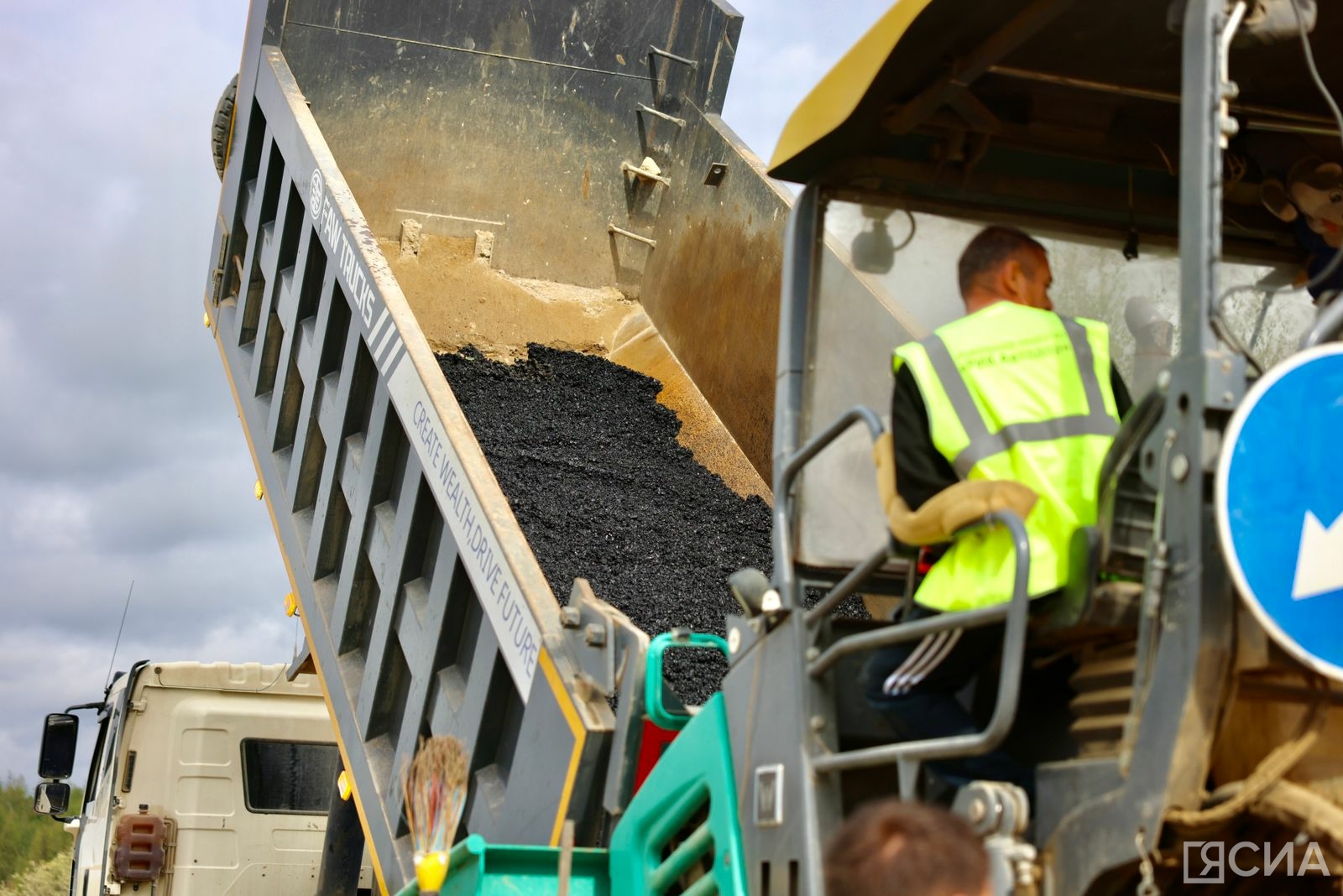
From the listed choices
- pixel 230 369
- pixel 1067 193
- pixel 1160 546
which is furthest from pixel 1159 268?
pixel 230 369

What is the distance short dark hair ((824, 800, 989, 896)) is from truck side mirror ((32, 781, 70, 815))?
5.45 meters

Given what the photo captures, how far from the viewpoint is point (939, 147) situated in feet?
8.94

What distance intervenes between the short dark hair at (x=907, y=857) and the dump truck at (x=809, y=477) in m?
0.57

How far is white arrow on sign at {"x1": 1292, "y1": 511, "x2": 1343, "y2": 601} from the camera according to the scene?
163 centimetres

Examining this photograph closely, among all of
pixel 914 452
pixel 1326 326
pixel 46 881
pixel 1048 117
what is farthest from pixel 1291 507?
pixel 46 881

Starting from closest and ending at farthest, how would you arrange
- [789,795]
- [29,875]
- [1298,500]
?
[1298,500] < [789,795] < [29,875]

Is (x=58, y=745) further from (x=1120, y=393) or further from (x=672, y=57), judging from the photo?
(x=1120, y=393)

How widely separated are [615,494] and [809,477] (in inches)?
84.3

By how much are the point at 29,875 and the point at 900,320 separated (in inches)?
308

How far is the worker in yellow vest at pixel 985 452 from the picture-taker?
6.75 feet

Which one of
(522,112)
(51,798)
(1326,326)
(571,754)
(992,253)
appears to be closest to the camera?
(1326,326)

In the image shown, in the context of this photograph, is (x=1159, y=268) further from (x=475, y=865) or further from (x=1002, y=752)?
(x=475, y=865)

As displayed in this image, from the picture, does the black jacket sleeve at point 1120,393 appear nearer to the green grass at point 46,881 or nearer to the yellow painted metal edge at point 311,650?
the yellow painted metal edge at point 311,650

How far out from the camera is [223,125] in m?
5.50
